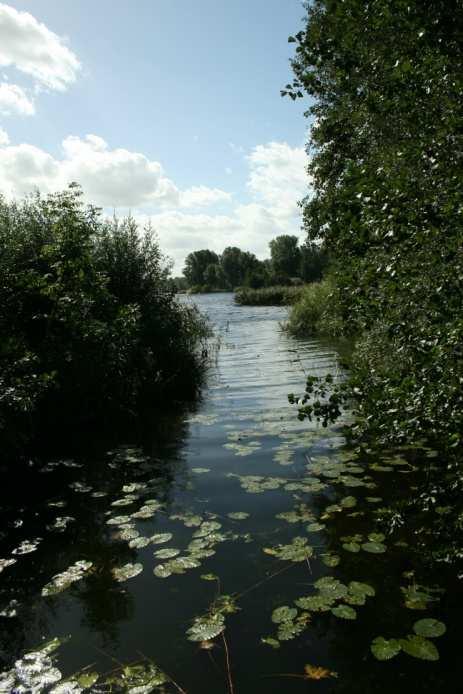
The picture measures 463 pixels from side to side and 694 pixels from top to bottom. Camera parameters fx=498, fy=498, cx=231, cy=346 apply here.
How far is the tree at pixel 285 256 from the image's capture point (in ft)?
372

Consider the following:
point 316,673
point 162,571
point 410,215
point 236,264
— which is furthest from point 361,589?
point 236,264

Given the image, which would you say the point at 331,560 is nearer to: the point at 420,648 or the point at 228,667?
the point at 420,648

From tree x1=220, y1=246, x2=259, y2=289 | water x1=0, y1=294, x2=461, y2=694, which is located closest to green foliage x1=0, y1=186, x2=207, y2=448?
water x1=0, y1=294, x2=461, y2=694

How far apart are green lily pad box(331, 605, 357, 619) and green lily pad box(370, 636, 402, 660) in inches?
13.0

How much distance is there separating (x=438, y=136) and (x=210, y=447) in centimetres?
681

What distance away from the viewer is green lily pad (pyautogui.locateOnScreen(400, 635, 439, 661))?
Result: 3.60 metres

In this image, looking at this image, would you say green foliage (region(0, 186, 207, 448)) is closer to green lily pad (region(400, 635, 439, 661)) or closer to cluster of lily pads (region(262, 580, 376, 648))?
cluster of lily pads (region(262, 580, 376, 648))

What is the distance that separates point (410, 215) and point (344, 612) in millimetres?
3249

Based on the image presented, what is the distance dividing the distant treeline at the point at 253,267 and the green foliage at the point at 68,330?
71.9 meters

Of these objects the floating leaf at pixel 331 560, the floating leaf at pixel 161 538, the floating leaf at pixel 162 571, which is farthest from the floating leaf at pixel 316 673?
the floating leaf at pixel 161 538

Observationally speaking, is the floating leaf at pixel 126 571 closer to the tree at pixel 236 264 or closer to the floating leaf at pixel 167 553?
the floating leaf at pixel 167 553

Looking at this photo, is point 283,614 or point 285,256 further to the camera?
point 285,256

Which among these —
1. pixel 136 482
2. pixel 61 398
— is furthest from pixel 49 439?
pixel 136 482

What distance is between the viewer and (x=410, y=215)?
3723 millimetres
